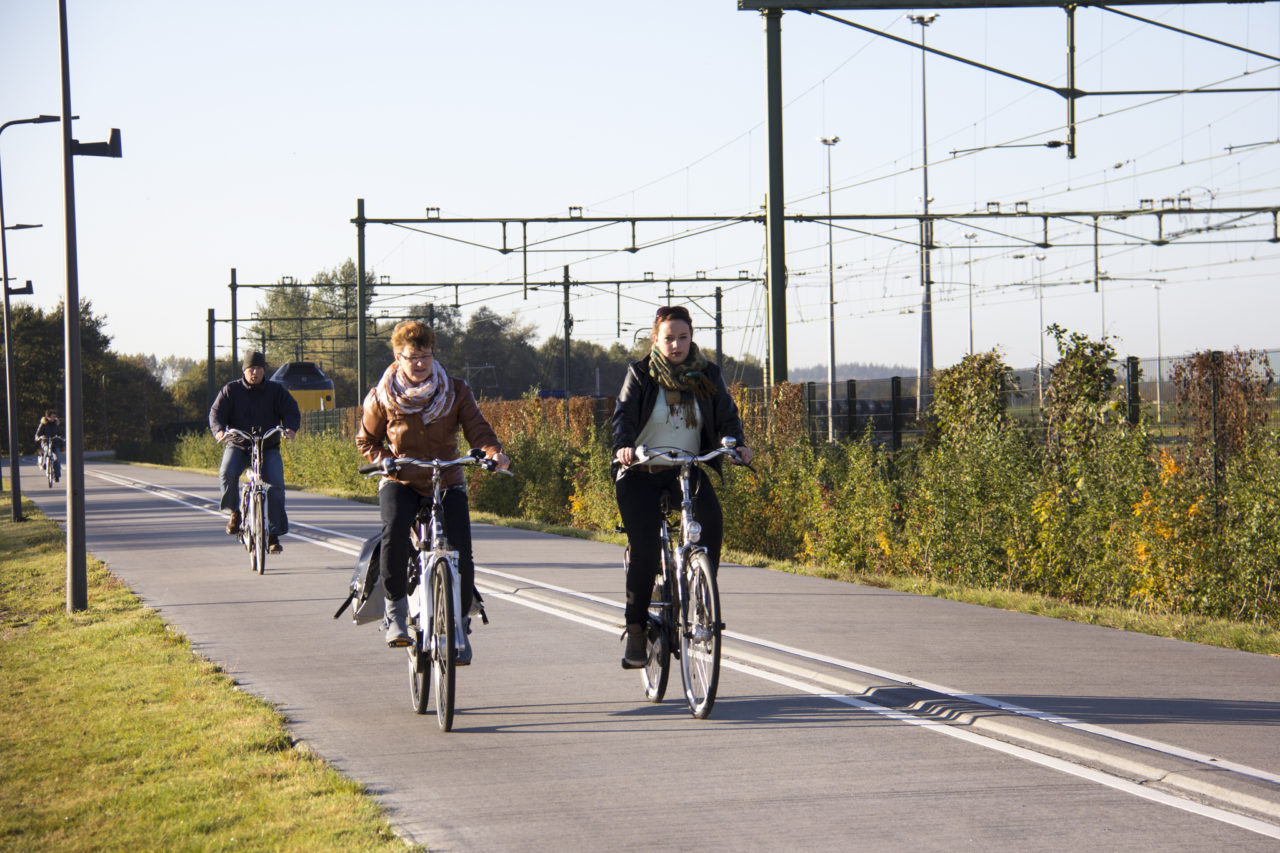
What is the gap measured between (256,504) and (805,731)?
8.87 m

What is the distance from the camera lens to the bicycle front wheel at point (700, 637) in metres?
6.70

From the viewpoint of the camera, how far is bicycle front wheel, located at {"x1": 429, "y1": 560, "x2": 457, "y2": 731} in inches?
263

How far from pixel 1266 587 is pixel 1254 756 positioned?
15.7ft

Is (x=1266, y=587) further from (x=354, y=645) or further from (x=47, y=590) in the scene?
(x=47, y=590)

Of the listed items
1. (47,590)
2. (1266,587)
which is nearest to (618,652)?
(1266,587)

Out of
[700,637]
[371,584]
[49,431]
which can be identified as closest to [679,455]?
[700,637]

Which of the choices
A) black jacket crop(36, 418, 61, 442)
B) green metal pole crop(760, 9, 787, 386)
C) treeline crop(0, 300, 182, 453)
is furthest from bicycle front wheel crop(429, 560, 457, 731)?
treeline crop(0, 300, 182, 453)

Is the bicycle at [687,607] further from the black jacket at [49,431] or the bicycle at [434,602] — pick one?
the black jacket at [49,431]

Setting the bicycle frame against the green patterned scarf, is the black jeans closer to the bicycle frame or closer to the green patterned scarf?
the bicycle frame

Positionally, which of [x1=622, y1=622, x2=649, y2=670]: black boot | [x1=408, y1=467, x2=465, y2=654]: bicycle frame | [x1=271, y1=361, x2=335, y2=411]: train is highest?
[x1=271, y1=361, x2=335, y2=411]: train

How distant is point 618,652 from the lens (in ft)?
29.8

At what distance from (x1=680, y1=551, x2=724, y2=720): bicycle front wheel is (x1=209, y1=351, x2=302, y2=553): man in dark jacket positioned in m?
7.88

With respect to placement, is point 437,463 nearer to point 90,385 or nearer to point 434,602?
point 434,602

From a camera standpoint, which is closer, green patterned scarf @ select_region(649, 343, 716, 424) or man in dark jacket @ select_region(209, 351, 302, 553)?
green patterned scarf @ select_region(649, 343, 716, 424)
